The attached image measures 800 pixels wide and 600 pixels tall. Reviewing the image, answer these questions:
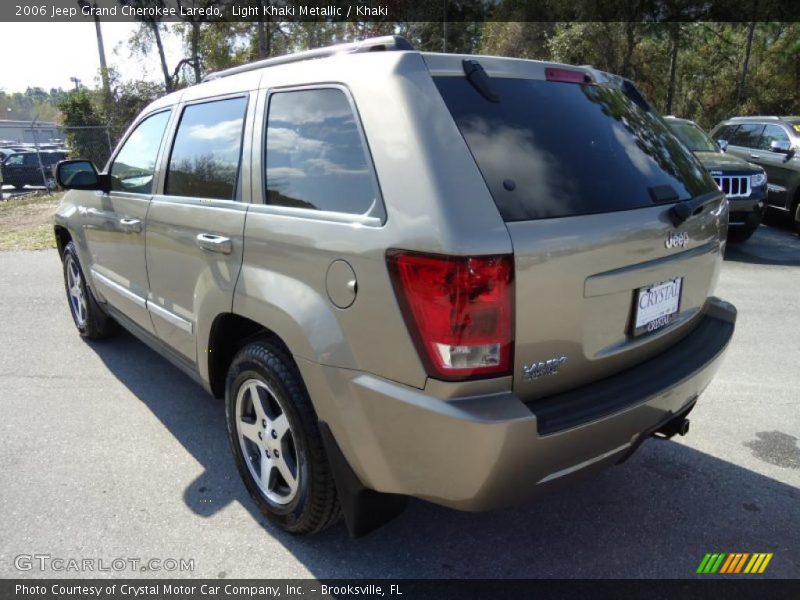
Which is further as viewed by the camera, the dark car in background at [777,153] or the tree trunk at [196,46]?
the tree trunk at [196,46]

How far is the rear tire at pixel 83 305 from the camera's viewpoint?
4793 mm

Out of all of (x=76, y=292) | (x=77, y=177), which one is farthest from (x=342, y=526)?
(x=76, y=292)

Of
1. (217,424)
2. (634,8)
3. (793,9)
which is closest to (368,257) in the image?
(217,424)

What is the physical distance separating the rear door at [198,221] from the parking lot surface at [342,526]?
68cm

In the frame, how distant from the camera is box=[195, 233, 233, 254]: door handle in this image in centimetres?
259

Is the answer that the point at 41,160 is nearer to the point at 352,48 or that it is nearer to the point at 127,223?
the point at 127,223

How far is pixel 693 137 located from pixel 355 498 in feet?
31.7

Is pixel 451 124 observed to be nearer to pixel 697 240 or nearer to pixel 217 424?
pixel 697 240

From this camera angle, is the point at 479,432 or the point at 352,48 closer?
the point at 479,432

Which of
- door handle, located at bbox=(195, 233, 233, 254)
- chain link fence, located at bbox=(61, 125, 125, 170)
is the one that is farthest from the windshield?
chain link fence, located at bbox=(61, 125, 125, 170)

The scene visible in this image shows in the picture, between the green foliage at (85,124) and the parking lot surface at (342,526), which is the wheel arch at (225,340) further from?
the green foliage at (85,124)

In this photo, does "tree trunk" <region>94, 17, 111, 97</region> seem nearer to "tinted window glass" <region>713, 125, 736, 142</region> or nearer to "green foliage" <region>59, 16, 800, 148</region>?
"green foliage" <region>59, 16, 800, 148</region>

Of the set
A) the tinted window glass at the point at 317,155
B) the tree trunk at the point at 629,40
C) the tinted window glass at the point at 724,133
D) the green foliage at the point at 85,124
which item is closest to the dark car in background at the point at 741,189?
the tinted window glass at the point at 724,133

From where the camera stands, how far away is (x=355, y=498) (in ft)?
7.09
